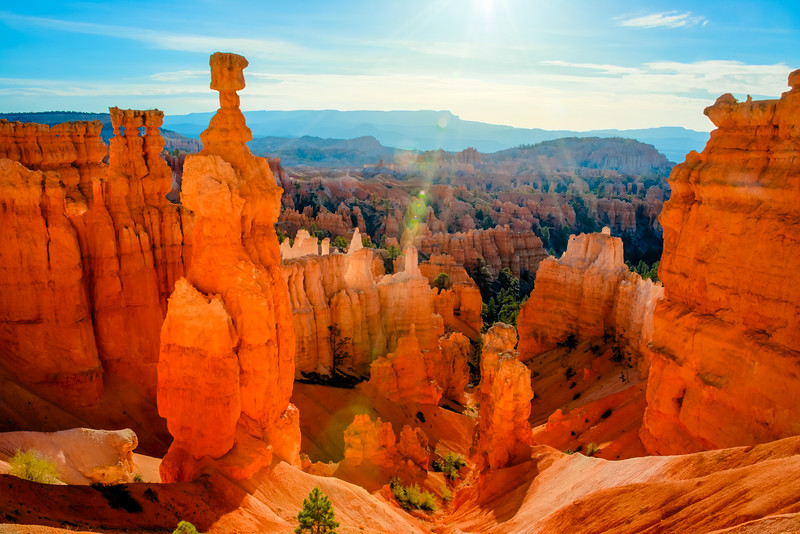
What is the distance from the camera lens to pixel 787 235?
36.6 feet

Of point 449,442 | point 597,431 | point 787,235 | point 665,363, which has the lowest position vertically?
point 449,442

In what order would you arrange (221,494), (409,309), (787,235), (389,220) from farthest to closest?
(389,220) → (409,309) → (787,235) → (221,494)

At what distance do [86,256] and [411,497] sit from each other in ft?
39.4

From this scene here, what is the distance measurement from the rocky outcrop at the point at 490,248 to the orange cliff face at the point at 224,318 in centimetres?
4422

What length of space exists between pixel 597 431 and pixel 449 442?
706 cm

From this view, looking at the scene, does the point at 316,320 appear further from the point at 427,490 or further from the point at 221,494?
the point at 221,494

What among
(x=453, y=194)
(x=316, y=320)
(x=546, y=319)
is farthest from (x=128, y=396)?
(x=453, y=194)

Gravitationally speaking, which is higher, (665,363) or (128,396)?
(665,363)

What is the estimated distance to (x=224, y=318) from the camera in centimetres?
1102

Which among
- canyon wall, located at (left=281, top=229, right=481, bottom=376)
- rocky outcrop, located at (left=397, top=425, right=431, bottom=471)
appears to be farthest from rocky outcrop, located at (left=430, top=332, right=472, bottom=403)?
rocky outcrop, located at (left=397, top=425, right=431, bottom=471)

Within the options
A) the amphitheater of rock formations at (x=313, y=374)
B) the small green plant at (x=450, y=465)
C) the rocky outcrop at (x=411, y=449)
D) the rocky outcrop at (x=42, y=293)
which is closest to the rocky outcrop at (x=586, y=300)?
the amphitheater of rock formations at (x=313, y=374)

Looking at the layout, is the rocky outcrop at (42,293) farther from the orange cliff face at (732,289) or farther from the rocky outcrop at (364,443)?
the orange cliff face at (732,289)

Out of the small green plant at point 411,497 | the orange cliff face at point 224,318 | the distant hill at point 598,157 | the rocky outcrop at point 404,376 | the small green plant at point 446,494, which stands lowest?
the small green plant at point 446,494

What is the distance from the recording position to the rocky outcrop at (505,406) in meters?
16.2
